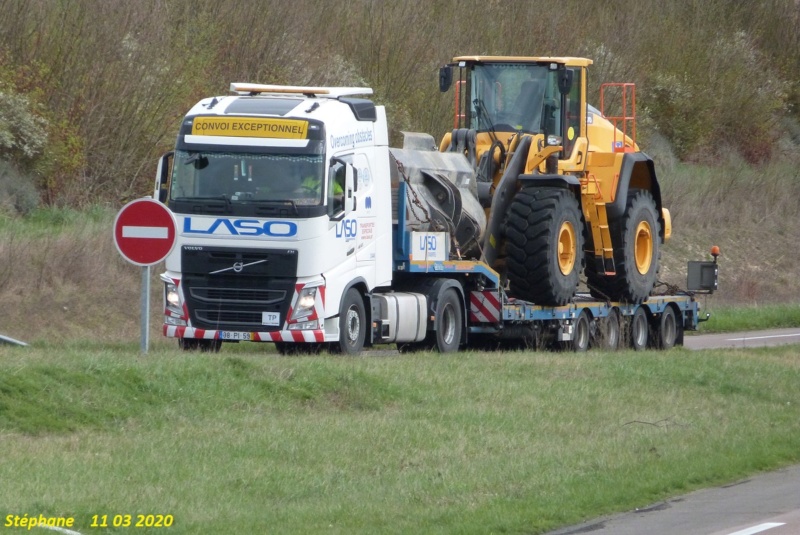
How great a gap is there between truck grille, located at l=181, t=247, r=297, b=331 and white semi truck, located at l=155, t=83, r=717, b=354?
0.04 feet

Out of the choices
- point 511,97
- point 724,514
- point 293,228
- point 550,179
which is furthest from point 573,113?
point 724,514

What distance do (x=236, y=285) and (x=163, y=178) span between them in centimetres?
168

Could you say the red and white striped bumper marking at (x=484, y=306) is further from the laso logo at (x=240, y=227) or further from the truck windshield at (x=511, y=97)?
the laso logo at (x=240, y=227)

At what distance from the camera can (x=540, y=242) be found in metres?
20.3

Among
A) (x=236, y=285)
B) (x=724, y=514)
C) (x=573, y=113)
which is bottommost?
(x=724, y=514)

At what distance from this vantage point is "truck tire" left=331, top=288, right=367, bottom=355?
17.6 meters

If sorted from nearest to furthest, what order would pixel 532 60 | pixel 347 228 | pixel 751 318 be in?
pixel 347 228, pixel 532 60, pixel 751 318

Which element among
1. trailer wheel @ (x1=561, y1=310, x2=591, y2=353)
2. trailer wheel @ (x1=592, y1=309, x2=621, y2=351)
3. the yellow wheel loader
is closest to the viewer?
the yellow wheel loader

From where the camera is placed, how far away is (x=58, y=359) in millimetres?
13062

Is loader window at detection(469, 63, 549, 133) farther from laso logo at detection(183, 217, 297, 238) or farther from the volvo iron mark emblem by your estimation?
the volvo iron mark emblem

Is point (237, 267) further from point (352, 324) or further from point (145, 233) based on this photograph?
point (145, 233)

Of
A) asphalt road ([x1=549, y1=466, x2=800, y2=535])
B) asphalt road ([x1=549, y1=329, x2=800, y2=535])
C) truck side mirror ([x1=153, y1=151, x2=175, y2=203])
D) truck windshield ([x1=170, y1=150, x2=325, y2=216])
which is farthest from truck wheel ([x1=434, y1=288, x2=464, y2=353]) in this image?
asphalt road ([x1=549, y1=466, x2=800, y2=535])

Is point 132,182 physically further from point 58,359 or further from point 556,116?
point 58,359

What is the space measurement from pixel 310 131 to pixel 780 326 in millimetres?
17351
